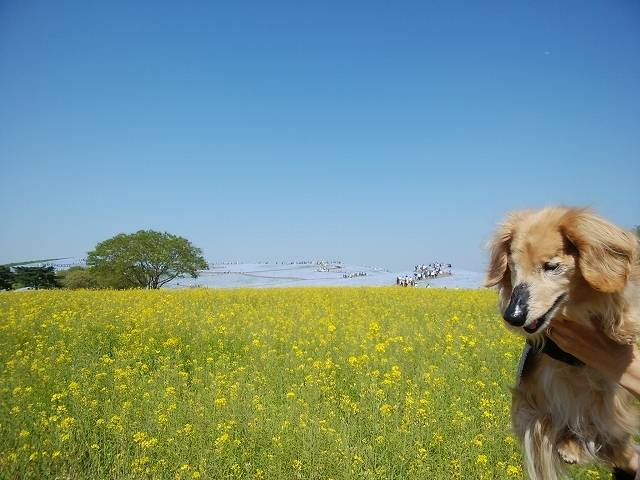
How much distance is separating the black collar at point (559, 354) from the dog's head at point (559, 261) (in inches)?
12.0

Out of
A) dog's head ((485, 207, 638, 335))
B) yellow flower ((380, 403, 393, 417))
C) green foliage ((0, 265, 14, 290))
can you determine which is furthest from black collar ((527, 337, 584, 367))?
green foliage ((0, 265, 14, 290))

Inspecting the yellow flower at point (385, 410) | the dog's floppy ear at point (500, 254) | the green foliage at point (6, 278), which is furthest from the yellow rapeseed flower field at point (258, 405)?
the green foliage at point (6, 278)

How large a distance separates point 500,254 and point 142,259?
148 feet

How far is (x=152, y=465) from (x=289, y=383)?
6.87 feet

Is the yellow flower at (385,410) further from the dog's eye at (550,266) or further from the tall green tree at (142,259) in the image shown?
the tall green tree at (142,259)

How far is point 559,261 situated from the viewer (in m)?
2.02

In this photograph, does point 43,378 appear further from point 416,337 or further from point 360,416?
point 416,337

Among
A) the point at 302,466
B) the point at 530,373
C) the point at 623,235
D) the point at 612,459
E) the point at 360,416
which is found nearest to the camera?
the point at 623,235

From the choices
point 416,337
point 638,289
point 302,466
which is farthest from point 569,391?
point 416,337

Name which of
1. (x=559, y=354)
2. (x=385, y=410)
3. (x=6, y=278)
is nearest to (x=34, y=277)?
(x=6, y=278)

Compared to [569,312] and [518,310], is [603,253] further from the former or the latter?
[518,310]

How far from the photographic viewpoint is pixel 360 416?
4012 millimetres

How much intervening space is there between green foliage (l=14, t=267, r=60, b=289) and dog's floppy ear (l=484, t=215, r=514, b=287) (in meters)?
18.8

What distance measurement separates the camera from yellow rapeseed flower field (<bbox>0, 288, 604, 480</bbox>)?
10.5ft
